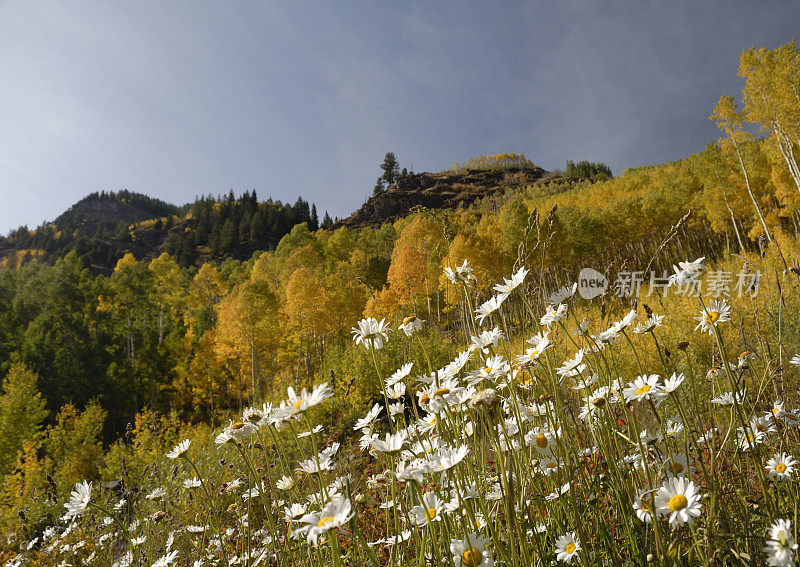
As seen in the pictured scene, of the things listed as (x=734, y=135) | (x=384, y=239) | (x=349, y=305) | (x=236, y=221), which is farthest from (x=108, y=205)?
(x=734, y=135)

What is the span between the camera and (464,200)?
7794 centimetres

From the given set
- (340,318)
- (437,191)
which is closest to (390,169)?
(437,191)

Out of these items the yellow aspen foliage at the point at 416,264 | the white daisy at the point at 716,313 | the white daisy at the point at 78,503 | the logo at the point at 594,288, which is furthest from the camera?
the yellow aspen foliage at the point at 416,264

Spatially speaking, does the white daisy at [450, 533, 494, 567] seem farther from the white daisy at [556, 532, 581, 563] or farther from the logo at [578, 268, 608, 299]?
the logo at [578, 268, 608, 299]

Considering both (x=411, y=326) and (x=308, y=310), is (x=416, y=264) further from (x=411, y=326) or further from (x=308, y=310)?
(x=411, y=326)

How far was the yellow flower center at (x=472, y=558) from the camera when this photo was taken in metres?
1.05

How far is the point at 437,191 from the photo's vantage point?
8438 centimetres

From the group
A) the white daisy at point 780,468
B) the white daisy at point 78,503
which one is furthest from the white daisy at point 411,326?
the white daisy at point 78,503

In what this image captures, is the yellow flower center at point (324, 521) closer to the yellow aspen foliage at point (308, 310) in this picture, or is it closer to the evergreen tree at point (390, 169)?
the yellow aspen foliage at point (308, 310)

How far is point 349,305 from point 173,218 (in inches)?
4575

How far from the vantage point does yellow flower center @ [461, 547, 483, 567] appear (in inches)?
41.5

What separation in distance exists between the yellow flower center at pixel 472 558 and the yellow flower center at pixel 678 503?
0.56 meters

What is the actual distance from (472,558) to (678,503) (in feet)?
1.96

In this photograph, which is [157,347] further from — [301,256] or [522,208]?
[522,208]
